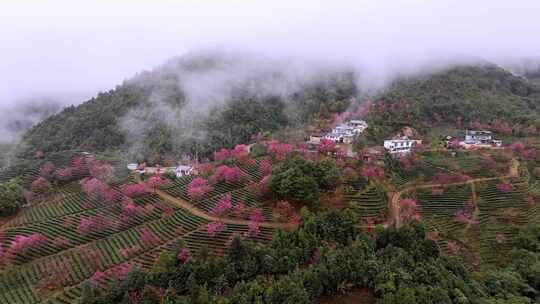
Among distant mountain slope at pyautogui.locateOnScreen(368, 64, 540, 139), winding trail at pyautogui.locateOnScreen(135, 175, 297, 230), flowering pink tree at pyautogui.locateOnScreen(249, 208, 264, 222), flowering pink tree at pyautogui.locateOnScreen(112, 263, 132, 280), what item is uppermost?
distant mountain slope at pyautogui.locateOnScreen(368, 64, 540, 139)

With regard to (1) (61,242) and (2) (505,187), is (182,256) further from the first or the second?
(2) (505,187)

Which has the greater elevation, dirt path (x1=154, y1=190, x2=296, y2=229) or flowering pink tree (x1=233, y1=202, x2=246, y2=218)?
flowering pink tree (x1=233, y1=202, x2=246, y2=218)

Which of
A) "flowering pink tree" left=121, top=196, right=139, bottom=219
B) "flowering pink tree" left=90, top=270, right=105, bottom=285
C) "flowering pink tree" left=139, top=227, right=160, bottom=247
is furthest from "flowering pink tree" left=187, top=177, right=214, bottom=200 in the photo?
"flowering pink tree" left=90, top=270, right=105, bottom=285

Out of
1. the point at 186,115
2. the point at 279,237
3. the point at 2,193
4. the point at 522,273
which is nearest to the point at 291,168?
the point at 279,237

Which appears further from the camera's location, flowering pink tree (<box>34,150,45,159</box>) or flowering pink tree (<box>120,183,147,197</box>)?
flowering pink tree (<box>34,150,45,159</box>)

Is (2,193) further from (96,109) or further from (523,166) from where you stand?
(523,166)

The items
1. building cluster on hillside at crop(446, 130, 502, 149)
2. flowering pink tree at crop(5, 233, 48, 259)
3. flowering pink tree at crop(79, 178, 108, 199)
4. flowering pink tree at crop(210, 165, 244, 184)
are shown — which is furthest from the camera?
building cluster on hillside at crop(446, 130, 502, 149)

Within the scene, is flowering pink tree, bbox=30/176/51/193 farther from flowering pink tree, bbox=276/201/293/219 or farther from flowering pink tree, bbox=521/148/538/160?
flowering pink tree, bbox=521/148/538/160
